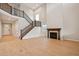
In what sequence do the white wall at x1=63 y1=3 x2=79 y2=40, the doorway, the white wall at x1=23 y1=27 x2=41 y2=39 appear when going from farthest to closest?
the white wall at x1=63 y1=3 x2=79 y2=40 → the white wall at x1=23 y1=27 x2=41 y2=39 → the doorway

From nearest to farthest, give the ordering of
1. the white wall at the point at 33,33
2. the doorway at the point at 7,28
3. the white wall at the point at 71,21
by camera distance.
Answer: the doorway at the point at 7,28, the white wall at the point at 33,33, the white wall at the point at 71,21

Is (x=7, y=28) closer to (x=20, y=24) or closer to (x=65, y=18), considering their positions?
(x=20, y=24)

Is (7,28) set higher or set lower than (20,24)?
lower

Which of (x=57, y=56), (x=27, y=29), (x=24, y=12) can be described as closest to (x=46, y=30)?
(x=27, y=29)

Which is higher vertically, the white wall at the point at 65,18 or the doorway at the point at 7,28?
the white wall at the point at 65,18

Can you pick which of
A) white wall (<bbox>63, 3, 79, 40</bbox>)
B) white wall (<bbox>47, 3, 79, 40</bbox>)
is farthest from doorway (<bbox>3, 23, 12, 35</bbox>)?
white wall (<bbox>63, 3, 79, 40</bbox>)

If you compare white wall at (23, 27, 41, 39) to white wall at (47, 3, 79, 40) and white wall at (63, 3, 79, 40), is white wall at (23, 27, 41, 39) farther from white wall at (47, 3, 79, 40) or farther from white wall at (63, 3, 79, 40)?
white wall at (63, 3, 79, 40)

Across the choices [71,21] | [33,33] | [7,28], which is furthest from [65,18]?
[7,28]

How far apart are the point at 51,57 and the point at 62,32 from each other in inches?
97.3

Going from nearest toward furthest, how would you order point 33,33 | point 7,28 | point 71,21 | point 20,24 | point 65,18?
point 7,28 → point 20,24 → point 33,33 → point 71,21 → point 65,18

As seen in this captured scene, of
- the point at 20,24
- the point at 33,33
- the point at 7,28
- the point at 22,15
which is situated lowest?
the point at 33,33

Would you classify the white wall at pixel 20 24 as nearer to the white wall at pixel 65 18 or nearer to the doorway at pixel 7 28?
the doorway at pixel 7 28

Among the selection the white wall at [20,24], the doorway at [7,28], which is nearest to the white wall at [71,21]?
the white wall at [20,24]

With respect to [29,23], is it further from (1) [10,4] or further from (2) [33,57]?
(2) [33,57]
